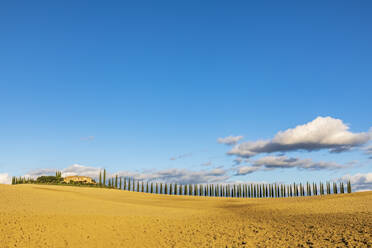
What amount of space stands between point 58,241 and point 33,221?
3816mm

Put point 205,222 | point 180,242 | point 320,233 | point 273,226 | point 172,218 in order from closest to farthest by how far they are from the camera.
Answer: point 320,233, point 180,242, point 273,226, point 205,222, point 172,218

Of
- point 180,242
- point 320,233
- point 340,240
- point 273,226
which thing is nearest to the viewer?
point 340,240

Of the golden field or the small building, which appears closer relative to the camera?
the golden field

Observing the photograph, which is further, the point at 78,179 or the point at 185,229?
the point at 78,179

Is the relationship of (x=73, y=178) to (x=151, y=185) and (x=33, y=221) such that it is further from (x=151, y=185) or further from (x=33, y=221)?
(x=33, y=221)

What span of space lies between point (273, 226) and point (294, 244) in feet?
15.1

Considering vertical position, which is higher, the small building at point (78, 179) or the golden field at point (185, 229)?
the small building at point (78, 179)

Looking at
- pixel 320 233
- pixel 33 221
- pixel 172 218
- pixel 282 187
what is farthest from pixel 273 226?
pixel 282 187

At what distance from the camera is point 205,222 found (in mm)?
25797

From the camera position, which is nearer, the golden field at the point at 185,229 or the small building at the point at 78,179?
the golden field at the point at 185,229

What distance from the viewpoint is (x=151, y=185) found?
84.9m

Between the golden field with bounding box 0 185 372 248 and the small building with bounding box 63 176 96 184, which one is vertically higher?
the small building with bounding box 63 176 96 184

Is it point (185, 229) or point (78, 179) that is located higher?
point (78, 179)

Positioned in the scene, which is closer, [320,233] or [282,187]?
[320,233]
